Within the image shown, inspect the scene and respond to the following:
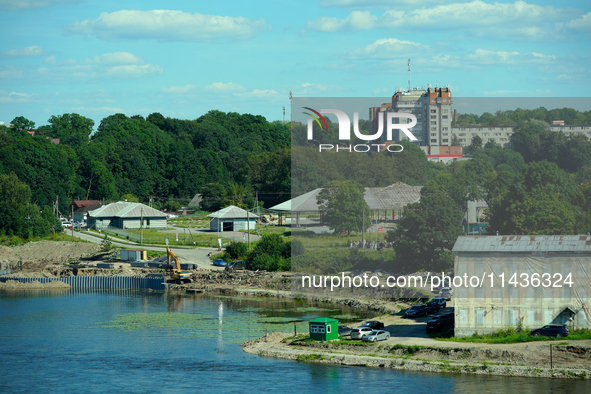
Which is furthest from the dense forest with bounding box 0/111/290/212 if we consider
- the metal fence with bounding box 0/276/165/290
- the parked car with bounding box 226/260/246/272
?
the metal fence with bounding box 0/276/165/290

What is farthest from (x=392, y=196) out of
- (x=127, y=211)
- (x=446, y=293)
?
(x=127, y=211)

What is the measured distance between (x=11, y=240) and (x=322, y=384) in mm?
62231

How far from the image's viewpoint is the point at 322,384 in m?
32.3

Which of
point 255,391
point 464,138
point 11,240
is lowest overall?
point 255,391

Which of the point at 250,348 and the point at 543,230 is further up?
the point at 543,230

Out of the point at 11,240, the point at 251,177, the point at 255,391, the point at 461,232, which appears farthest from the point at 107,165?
the point at 255,391

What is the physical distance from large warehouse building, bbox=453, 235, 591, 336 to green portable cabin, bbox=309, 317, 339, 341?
6515 mm

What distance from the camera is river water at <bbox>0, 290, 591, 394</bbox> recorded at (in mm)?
31922

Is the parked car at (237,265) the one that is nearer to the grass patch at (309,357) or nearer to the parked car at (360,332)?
the parked car at (360,332)

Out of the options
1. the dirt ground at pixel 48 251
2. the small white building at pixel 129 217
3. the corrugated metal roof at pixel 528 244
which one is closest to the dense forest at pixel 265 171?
the dirt ground at pixel 48 251

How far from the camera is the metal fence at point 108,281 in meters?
65.6

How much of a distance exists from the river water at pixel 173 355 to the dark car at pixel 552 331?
3309 mm

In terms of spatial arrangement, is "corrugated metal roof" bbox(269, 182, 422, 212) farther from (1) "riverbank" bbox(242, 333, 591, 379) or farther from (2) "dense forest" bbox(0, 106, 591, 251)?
(1) "riverbank" bbox(242, 333, 591, 379)

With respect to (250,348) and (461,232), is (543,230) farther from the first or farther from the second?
(250,348)
